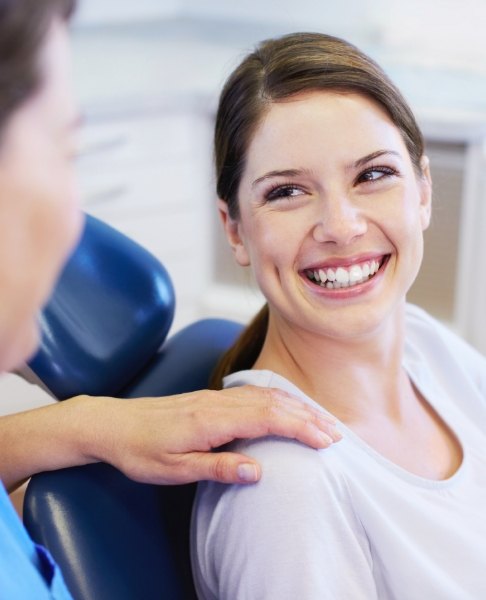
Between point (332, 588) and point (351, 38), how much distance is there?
2.23 m

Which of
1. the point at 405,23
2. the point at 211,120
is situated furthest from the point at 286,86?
the point at 405,23

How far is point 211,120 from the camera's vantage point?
273 centimetres

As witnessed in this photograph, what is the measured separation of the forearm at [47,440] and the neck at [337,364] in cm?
27

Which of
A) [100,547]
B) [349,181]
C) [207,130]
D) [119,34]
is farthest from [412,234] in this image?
[119,34]

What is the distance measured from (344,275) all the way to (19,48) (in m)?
0.68

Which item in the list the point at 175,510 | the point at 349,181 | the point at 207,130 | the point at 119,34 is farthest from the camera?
the point at 119,34

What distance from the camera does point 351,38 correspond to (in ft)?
9.77

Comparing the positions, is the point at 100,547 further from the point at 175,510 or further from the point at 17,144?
the point at 17,144

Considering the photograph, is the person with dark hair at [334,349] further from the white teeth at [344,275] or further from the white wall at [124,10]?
the white wall at [124,10]

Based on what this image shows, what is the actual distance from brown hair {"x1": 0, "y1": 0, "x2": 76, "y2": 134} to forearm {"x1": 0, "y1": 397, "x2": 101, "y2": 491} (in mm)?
603

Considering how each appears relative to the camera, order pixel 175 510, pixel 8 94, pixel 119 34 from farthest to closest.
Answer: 1. pixel 119 34
2. pixel 175 510
3. pixel 8 94

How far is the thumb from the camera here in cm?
106

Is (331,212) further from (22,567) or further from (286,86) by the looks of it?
(22,567)

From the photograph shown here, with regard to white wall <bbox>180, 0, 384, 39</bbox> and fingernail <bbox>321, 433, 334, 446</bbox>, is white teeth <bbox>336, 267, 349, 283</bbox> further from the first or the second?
white wall <bbox>180, 0, 384, 39</bbox>
